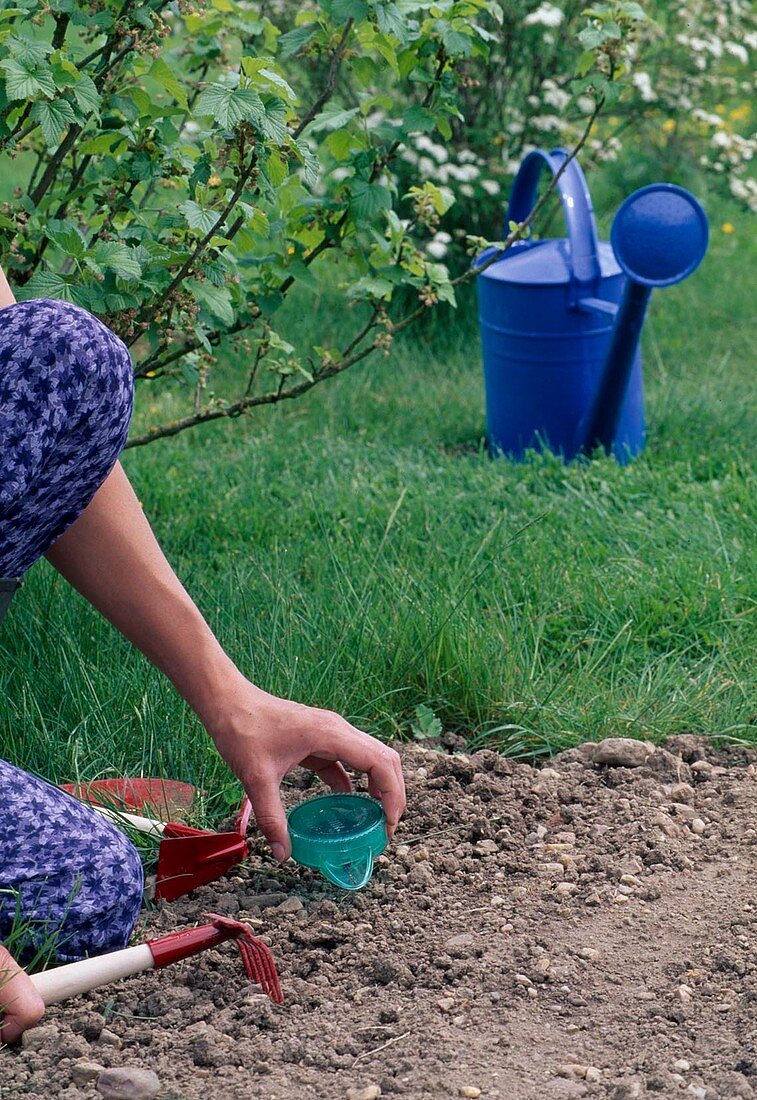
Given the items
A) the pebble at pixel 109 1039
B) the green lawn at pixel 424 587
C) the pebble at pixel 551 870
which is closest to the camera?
the pebble at pixel 109 1039

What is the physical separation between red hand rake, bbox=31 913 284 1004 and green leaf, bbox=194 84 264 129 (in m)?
1.12

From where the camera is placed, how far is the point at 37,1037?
1504 millimetres

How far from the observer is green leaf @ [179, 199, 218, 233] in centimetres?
206

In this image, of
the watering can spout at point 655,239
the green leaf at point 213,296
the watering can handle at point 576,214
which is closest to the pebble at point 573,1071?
the green leaf at point 213,296

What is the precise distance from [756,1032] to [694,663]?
1.13 meters

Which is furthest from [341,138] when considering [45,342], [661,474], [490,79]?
[490,79]

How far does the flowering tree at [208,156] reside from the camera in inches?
80.0

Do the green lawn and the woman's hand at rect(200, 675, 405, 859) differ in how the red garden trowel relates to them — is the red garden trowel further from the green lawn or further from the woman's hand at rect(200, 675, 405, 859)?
the woman's hand at rect(200, 675, 405, 859)

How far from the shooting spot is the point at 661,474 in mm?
3557

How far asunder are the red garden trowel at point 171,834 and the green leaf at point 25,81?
40.6 inches

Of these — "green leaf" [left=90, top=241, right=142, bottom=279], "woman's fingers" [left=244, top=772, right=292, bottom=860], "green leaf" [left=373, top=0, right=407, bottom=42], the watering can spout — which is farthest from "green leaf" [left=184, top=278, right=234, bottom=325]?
the watering can spout

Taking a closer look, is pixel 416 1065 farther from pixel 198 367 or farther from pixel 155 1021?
pixel 198 367

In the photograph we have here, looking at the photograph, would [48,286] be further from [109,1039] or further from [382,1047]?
[382,1047]

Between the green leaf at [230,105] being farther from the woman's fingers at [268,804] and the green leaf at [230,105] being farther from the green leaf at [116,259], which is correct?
the woman's fingers at [268,804]
